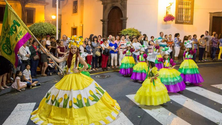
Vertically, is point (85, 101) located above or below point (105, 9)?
below

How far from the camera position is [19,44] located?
545cm

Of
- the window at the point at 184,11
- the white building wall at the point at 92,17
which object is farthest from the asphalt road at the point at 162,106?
the white building wall at the point at 92,17

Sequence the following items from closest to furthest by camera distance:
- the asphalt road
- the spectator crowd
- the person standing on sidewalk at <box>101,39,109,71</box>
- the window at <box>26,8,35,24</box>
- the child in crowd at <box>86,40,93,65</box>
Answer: the asphalt road
the spectator crowd
the child in crowd at <box>86,40,93,65</box>
the person standing on sidewalk at <box>101,39,109,71</box>
the window at <box>26,8,35,24</box>

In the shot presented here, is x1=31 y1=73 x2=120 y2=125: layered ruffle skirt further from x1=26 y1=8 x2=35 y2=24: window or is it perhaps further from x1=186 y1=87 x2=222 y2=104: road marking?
x1=26 y1=8 x2=35 y2=24: window

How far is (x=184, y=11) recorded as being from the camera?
17.6m

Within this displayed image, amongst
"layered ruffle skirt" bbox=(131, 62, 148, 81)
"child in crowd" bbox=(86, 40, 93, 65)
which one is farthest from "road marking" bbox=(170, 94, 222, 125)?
"child in crowd" bbox=(86, 40, 93, 65)

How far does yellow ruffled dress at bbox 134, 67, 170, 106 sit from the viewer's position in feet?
20.6

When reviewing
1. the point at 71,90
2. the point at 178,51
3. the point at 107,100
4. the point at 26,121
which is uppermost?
the point at 178,51

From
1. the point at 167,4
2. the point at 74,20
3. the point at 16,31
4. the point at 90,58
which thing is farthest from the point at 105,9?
the point at 16,31

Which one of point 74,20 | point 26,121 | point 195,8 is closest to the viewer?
point 26,121

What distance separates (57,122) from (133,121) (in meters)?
1.95

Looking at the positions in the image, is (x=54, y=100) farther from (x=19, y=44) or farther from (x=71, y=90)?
(x=19, y=44)

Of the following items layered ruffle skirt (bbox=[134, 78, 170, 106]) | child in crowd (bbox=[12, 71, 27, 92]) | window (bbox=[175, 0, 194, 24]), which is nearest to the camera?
layered ruffle skirt (bbox=[134, 78, 170, 106])

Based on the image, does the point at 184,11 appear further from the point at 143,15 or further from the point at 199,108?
the point at 199,108
